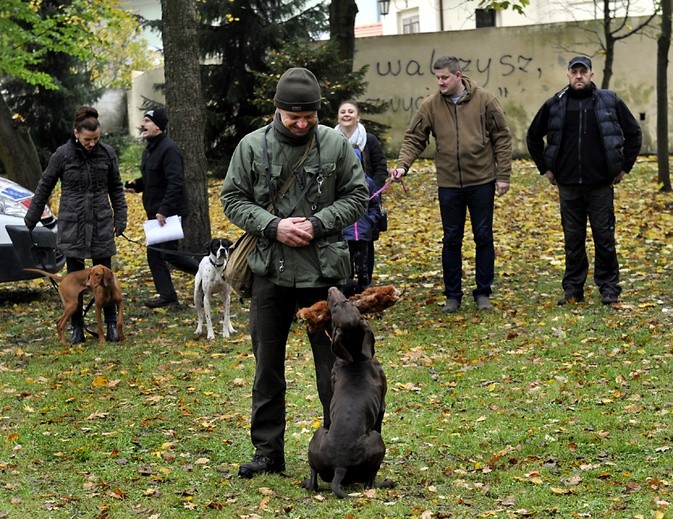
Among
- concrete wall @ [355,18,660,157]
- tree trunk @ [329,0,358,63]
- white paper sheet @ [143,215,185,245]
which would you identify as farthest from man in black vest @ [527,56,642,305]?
concrete wall @ [355,18,660,157]

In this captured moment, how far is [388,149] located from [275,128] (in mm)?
18971

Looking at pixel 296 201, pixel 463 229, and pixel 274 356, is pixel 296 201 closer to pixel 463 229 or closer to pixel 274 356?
pixel 274 356

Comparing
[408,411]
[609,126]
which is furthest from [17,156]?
[408,411]

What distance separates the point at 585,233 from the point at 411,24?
1427 inches

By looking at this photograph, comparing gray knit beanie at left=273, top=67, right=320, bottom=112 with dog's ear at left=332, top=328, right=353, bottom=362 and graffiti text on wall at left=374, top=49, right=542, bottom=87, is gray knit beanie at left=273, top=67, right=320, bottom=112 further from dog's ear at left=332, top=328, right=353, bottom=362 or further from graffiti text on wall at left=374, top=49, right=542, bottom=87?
graffiti text on wall at left=374, top=49, right=542, bottom=87

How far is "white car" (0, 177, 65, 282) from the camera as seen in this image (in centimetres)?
1250

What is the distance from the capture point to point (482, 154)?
35.4 ft

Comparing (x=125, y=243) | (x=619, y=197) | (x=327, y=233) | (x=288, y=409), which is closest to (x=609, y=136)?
(x=288, y=409)

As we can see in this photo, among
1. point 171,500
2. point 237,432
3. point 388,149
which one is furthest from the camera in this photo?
point 388,149

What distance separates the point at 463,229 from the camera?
1107 cm

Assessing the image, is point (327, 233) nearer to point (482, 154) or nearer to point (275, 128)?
point (275, 128)

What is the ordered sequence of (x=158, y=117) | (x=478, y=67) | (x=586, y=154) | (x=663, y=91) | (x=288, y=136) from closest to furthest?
1. (x=288, y=136)
2. (x=586, y=154)
3. (x=158, y=117)
4. (x=663, y=91)
5. (x=478, y=67)

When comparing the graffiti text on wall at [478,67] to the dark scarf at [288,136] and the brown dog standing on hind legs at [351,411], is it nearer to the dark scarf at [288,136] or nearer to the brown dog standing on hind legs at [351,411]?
the dark scarf at [288,136]

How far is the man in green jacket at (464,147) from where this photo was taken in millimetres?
10758
